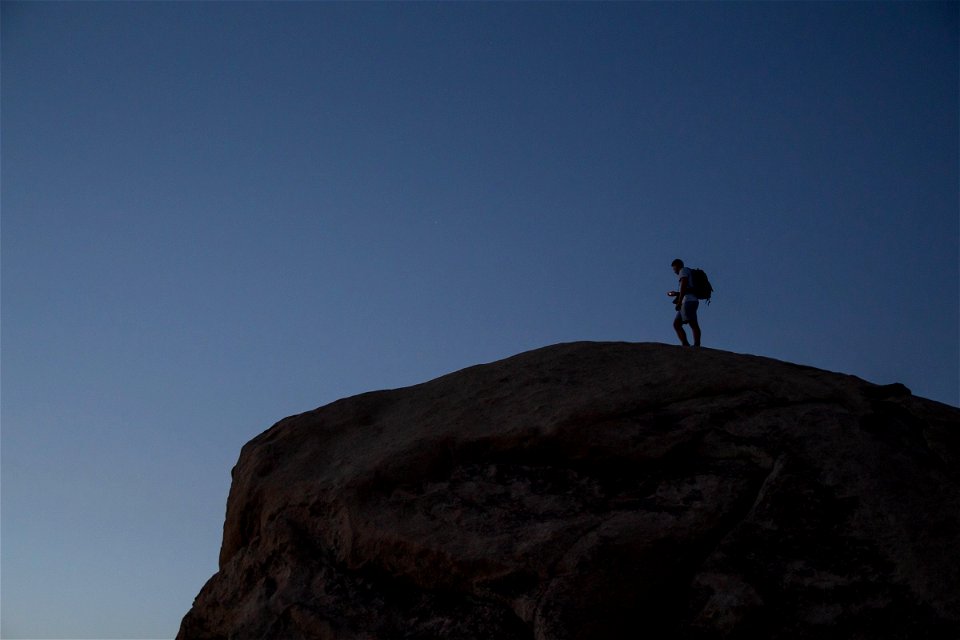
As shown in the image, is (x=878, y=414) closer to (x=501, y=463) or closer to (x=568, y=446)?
(x=568, y=446)

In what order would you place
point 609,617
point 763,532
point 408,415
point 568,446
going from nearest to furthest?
point 609,617
point 763,532
point 568,446
point 408,415

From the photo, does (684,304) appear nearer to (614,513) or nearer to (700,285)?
(700,285)

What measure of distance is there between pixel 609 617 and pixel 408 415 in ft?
11.2

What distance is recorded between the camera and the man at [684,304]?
1240 cm

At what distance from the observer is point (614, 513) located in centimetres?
693

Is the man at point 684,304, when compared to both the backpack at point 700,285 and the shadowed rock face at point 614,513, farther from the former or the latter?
the shadowed rock face at point 614,513

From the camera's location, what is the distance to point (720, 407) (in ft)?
25.8

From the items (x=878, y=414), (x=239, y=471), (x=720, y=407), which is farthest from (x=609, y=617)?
(x=239, y=471)

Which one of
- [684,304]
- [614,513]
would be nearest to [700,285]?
[684,304]

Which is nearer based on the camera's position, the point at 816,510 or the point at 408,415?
the point at 816,510

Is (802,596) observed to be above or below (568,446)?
below

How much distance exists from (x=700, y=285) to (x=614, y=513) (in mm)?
6348

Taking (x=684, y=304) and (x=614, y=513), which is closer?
(x=614, y=513)

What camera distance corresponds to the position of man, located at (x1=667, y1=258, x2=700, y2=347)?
12398mm
